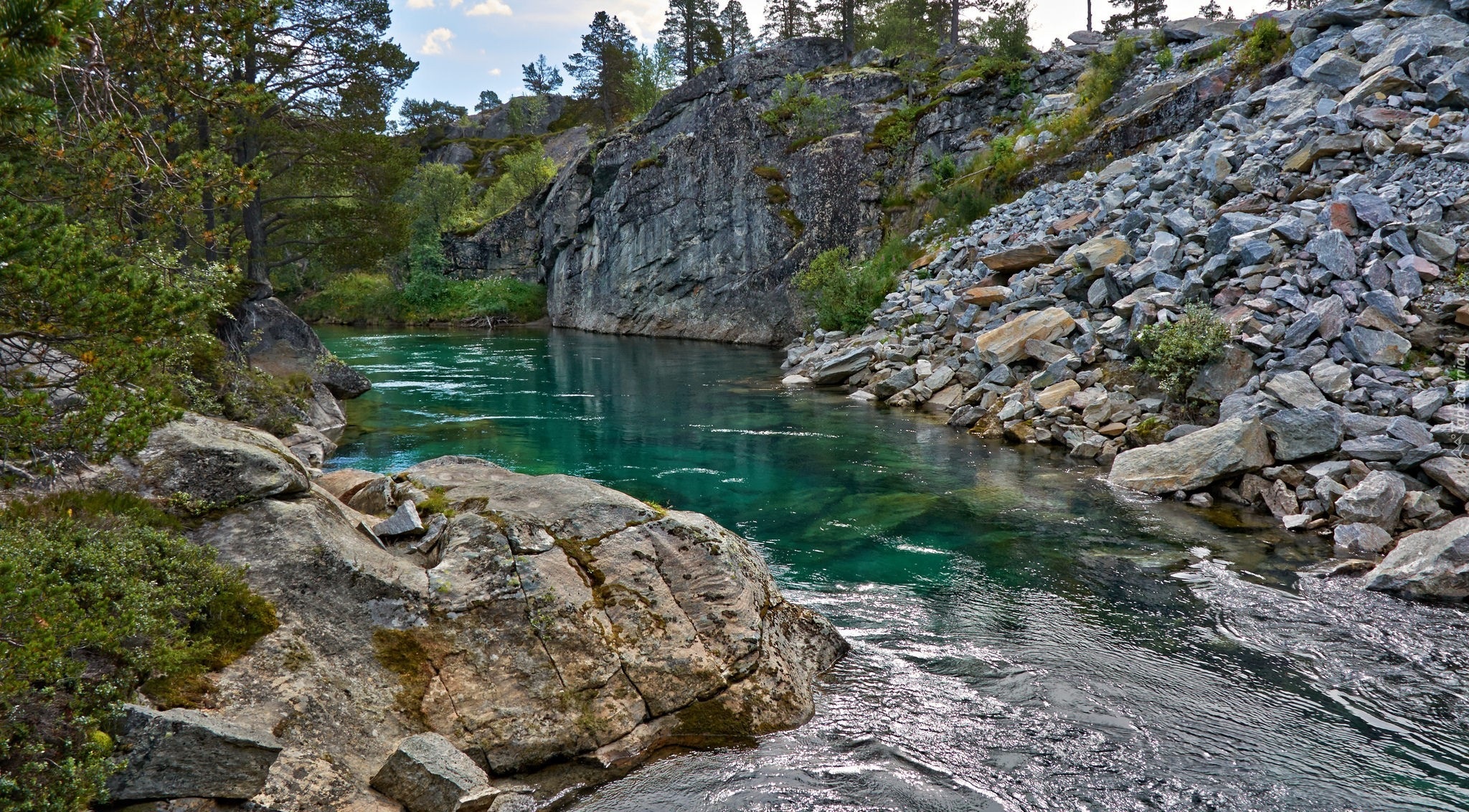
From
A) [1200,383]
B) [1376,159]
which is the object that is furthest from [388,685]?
[1376,159]

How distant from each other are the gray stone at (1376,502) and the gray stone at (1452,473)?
436 millimetres

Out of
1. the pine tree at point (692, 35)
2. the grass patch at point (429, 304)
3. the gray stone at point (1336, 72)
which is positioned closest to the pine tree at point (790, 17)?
the pine tree at point (692, 35)

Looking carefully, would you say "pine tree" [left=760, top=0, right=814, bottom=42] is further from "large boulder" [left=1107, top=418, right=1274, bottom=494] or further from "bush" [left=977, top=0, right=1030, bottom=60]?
"large boulder" [left=1107, top=418, right=1274, bottom=494]

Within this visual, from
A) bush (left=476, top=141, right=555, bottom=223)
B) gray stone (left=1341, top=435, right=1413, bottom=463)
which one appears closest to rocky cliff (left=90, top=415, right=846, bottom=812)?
gray stone (left=1341, top=435, right=1413, bottom=463)

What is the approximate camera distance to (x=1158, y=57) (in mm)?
30984

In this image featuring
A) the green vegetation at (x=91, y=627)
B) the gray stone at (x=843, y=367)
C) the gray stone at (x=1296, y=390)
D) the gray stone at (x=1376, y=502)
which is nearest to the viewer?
the green vegetation at (x=91, y=627)

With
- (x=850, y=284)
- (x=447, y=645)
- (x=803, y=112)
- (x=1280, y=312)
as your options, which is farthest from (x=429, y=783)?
(x=803, y=112)

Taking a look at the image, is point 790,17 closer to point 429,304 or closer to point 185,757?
point 429,304

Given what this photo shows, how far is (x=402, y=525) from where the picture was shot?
7039mm

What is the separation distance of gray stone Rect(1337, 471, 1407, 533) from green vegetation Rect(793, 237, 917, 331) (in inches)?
821

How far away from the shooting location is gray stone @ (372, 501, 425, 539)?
6.99m

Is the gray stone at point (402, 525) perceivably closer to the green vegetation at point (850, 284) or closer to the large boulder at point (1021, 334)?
the large boulder at point (1021, 334)

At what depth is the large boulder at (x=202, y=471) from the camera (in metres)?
5.90

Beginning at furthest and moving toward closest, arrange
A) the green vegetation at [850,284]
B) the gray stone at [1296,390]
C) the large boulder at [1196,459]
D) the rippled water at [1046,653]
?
1. the green vegetation at [850,284]
2. the gray stone at [1296,390]
3. the large boulder at [1196,459]
4. the rippled water at [1046,653]
